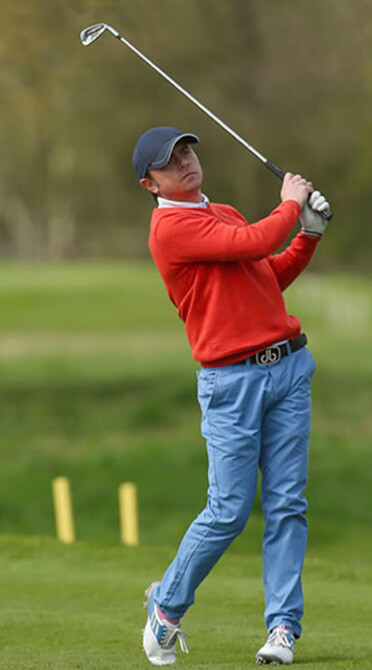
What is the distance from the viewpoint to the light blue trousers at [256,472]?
4070 mm

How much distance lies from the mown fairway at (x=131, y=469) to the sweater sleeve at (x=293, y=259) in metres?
1.26

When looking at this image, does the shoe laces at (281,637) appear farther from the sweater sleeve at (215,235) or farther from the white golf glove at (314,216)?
the white golf glove at (314,216)

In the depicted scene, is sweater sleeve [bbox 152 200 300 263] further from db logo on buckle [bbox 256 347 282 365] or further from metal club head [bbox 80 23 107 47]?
metal club head [bbox 80 23 107 47]

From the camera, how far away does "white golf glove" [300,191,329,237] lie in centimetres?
418

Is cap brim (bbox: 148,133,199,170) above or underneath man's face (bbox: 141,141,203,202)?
above

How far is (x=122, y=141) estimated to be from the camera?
25.0m

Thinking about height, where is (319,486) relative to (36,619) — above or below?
below

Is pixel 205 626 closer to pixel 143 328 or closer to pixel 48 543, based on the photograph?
pixel 48 543

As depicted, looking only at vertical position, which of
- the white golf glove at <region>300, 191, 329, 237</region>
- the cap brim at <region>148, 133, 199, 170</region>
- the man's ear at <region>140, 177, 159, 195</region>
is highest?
the cap brim at <region>148, 133, 199, 170</region>

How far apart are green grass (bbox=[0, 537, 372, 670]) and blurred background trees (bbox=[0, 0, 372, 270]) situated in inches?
511

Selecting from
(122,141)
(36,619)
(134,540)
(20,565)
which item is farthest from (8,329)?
(36,619)

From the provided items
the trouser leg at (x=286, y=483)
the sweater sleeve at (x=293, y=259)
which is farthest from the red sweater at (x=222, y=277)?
the sweater sleeve at (x=293, y=259)

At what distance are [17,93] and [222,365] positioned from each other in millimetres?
21032

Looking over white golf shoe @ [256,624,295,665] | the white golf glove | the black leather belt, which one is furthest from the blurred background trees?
white golf shoe @ [256,624,295,665]
